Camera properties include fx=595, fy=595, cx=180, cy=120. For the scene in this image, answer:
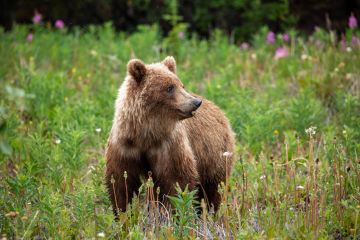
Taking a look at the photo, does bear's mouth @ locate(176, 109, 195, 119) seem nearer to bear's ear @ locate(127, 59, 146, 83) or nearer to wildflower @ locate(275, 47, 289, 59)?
bear's ear @ locate(127, 59, 146, 83)

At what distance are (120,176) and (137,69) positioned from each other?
34.2 inches

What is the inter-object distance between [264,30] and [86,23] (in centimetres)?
402

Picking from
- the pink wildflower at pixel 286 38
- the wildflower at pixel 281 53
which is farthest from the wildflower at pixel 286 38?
the wildflower at pixel 281 53

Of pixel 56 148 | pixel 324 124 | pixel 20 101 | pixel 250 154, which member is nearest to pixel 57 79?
pixel 56 148

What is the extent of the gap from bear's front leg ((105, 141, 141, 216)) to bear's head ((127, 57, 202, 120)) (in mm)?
423

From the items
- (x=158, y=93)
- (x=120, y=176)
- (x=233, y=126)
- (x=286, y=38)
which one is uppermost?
(x=158, y=93)

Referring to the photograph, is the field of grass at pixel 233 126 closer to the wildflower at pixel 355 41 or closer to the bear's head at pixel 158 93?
the wildflower at pixel 355 41

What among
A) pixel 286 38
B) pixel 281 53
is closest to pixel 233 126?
pixel 281 53

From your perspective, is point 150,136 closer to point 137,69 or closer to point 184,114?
point 184,114

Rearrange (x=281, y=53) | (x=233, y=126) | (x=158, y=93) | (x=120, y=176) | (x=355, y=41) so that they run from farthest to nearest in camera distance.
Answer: (x=281, y=53)
(x=355, y=41)
(x=233, y=126)
(x=158, y=93)
(x=120, y=176)

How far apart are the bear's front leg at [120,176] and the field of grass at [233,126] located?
0.14 meters

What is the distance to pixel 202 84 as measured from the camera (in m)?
8.41

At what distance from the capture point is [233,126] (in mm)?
6605

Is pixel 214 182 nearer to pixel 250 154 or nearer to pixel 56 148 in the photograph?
pixel 250 154
